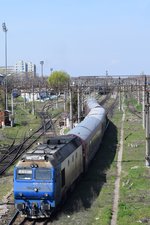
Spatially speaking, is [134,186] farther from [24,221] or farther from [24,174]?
[24,221]

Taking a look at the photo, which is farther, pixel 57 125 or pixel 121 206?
pixel 57 125

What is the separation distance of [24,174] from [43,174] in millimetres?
855

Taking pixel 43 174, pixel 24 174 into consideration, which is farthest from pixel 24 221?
pixel 43 174

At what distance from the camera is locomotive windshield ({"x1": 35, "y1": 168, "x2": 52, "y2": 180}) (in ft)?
66.6

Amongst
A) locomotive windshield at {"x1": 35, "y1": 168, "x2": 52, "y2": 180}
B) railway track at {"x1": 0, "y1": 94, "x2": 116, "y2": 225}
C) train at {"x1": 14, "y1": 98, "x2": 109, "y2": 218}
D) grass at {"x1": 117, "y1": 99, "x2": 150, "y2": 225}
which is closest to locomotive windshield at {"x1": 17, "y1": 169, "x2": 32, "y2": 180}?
train at {"x1": 14, "y1": 98, "x2": 109, "y2": 218}

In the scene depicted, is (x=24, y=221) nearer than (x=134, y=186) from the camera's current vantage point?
Yes

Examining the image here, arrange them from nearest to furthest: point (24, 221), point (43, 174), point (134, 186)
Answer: point (24, 221) < point (43, 174) < point (134, 186)

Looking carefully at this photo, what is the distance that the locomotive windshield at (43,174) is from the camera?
20.3 metres

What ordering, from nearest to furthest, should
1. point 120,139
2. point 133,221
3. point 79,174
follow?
point 133,221 < point 79,174 < point 120,139

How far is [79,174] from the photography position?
26.8 meters

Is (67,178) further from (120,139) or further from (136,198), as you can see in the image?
(120,139)

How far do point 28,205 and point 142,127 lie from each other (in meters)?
39.1

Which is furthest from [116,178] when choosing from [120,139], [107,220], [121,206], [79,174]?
Answer: [120,139]

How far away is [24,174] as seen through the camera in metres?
20.6
